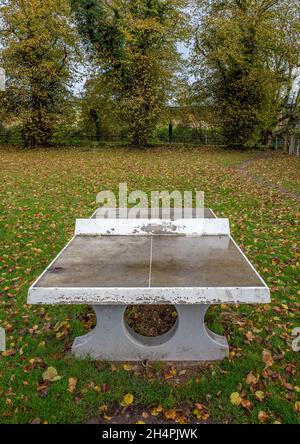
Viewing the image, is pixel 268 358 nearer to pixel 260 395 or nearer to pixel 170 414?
pixel 260 395

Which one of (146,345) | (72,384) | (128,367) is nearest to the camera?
(72,384)

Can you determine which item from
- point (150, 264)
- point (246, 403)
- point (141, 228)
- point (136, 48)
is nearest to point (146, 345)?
point (150, 264)

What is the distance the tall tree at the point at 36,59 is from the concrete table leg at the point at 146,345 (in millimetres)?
22638

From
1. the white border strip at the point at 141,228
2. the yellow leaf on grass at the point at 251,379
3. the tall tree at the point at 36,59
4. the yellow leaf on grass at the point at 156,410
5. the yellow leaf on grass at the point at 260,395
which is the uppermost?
the tall tree at the point at 36,59

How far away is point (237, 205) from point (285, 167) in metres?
9.12

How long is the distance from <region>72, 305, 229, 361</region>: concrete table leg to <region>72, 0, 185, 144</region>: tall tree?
21938 mm

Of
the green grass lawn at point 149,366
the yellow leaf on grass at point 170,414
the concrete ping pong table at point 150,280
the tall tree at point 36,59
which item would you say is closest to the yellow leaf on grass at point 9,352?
the green grass lawn at point 149,366

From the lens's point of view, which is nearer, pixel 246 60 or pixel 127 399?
pixel 127 399

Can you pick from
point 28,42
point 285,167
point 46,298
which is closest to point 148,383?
point 46,298

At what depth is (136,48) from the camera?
2353 cm

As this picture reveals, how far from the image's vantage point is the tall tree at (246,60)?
22906mm

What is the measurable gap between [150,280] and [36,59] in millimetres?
24626

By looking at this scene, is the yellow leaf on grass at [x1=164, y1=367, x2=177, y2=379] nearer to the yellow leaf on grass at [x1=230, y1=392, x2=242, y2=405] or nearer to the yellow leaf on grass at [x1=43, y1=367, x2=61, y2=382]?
the yellow leaf on grass at [x1=230, y1=392, x2=242, y2=405]

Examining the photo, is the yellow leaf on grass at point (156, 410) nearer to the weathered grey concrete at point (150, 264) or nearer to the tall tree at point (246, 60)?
the weathered grey concrete at point (150, 264)
